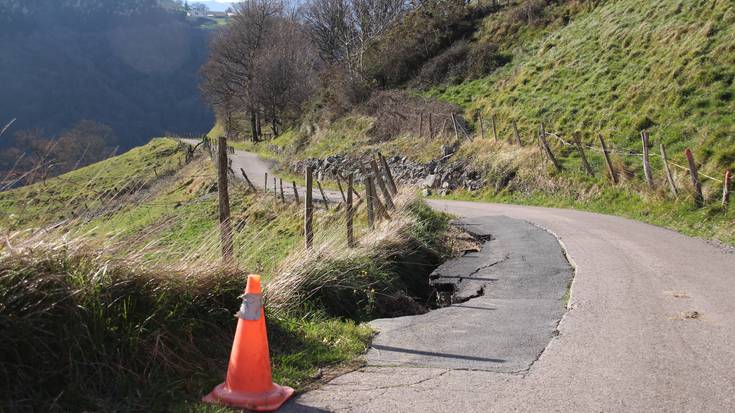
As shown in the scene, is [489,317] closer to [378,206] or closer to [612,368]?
[612,368]

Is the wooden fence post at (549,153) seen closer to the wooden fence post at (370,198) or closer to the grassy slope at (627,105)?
the grassy slope at (627,105)

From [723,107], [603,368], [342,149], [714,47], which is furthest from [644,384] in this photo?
[342,149]

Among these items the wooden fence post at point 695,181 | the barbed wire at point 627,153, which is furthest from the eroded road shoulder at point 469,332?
the barbed wire at point 627,153

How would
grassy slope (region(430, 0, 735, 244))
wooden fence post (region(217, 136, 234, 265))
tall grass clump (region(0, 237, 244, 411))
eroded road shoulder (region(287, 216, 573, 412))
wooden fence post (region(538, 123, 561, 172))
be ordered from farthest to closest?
wooden fence post (region(538, 123, 561, 172)), grassy slope (region(430, 0, 735, 244)), wooden fence post (region(217, 136, 234, 265)), eroded road shoulder (region(287, 216, 573, 412)), tall grass clump (region(0, 237, 244, 411))

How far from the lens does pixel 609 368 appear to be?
5.44m

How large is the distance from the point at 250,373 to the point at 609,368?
10.0 feet

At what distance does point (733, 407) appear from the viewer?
4.52m

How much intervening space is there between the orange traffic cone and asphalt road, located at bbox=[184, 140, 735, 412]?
188 millimetres

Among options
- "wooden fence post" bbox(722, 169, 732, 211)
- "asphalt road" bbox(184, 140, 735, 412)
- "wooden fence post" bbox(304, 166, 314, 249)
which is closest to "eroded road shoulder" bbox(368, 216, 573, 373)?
"asphalt road" bbox(184, 140, 735, 412)

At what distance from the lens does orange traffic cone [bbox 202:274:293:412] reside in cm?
441

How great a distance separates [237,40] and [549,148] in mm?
56459

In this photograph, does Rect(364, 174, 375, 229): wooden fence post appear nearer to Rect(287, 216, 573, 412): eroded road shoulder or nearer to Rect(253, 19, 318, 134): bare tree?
Rect(287, 216, 573, 412): eroded road shoulder

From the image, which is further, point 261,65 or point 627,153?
point 261,65

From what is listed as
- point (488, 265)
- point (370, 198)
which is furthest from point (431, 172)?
point (488, 265)
